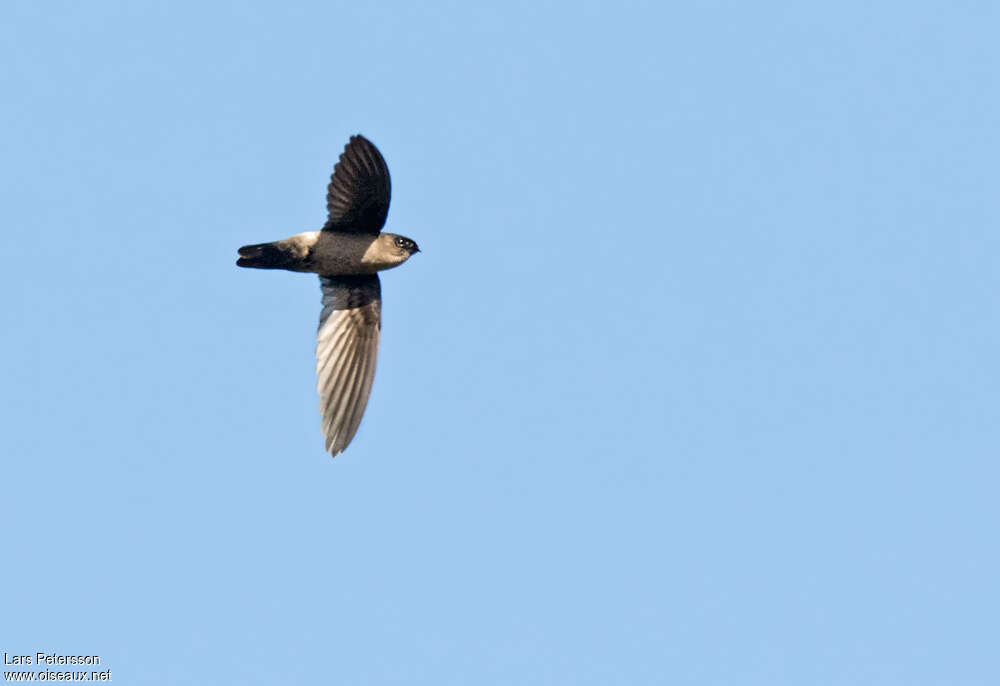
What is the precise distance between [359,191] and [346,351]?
145 centimetres

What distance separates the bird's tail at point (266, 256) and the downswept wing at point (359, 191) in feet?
1.25

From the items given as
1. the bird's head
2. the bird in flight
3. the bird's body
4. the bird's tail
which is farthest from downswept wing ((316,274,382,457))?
the bird's tail

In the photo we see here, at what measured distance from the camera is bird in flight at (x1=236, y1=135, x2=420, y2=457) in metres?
10.9

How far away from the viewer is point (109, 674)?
10312 millimetres

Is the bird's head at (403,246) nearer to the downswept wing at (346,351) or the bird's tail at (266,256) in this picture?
the downswept wing at (346,351)

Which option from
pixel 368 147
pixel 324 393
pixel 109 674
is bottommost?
pixel 109 674

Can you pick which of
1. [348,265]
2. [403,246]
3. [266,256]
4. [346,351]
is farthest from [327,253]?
[346,351]

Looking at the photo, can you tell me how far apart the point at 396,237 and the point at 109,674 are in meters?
4.10

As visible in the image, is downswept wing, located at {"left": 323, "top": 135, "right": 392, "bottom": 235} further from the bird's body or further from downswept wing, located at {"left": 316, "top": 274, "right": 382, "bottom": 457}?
downswept wing, located at {"left": 316, "top": 274, "right": 382, "bottom": 457}

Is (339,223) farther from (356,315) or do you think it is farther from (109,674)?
(109,674)

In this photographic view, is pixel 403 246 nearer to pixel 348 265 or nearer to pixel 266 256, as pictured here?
pixel 348 265

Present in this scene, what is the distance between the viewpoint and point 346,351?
1155cm

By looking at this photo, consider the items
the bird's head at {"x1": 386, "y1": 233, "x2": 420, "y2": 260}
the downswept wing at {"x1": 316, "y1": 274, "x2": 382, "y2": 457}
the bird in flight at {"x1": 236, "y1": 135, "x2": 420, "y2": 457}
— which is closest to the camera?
the bird in flight at {"x1": 236, "y1": 135, "x2": 420, "y2": 457}

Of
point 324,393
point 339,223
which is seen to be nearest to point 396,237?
point 339,223
